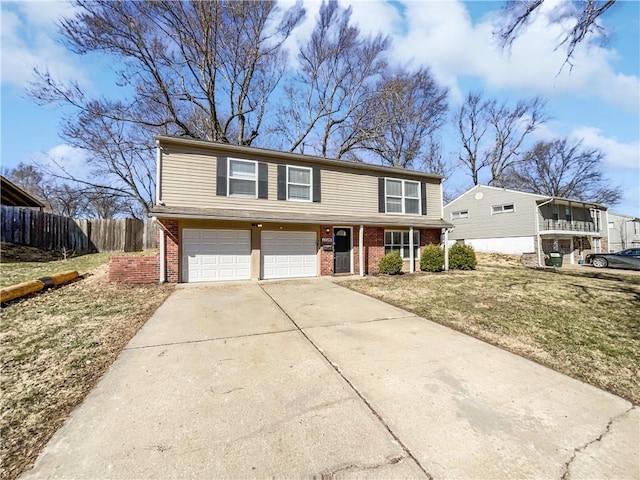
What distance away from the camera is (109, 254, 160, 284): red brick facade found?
8.12 metres

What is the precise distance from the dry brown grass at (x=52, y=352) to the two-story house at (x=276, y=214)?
103 inches

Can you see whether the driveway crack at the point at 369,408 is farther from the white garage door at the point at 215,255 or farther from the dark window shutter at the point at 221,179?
the dark window shutter at the point at 221,179

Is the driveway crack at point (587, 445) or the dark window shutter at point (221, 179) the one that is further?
the dark window shutter at point (221, 179)

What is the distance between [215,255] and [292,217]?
295 centimetres

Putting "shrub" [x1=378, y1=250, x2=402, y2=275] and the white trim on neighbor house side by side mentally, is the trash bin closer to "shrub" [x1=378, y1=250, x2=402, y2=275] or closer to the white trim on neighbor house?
the white trim on neighbor house

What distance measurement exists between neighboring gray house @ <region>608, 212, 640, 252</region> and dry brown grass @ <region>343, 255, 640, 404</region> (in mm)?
29114

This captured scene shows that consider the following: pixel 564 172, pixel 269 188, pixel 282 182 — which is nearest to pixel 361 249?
pixel 282 182

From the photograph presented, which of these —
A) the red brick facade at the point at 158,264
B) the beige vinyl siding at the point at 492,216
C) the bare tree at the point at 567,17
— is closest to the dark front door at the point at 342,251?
the red brick facade at the point at 158,264

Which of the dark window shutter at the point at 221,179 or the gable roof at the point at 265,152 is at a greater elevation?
the gable roof at the point at 265,152

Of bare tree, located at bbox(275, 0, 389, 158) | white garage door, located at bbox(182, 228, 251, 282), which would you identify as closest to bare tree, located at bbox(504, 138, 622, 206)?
bare tree, located at bbox(275, 0, 389, 158)

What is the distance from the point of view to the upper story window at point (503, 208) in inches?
787

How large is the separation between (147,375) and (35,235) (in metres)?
15.4

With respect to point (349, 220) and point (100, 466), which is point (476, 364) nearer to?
point (100, 466)

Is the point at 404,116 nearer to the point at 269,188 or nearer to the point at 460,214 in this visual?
the point at 460,214
